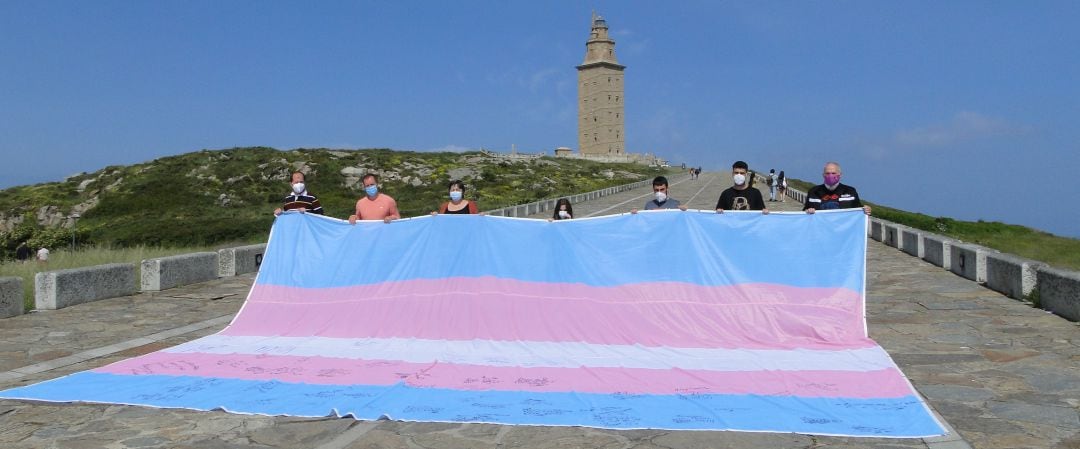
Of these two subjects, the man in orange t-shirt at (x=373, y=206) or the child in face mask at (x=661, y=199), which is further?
the man in orange t-shirt at (x=373, y=206)

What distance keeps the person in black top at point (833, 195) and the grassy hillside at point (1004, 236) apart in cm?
1996

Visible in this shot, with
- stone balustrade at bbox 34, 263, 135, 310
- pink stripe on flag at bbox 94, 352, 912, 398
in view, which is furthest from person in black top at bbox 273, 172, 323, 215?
pink stripe on flag at bbox 94, 352, 912, 398

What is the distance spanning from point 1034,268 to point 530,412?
30.0 feet

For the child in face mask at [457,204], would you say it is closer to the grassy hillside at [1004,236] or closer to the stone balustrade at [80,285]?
the stone balustrade at [80,285]

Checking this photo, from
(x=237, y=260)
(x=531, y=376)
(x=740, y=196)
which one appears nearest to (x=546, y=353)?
(x=531, y=376)

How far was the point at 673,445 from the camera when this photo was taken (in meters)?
5.62

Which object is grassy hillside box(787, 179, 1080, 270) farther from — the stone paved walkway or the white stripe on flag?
the white stripe on flag

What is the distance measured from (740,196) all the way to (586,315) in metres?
3.34

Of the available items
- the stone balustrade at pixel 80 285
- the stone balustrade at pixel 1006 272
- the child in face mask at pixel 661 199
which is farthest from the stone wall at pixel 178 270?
the stone balustrade at pixel 1006 272

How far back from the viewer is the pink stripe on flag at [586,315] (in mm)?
→ 9023

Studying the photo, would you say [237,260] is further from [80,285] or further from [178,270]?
[80,285]

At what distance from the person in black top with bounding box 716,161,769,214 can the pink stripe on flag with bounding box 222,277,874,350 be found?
75.6 inches

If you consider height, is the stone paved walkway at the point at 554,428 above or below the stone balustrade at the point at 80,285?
below

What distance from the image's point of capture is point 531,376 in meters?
7.53
